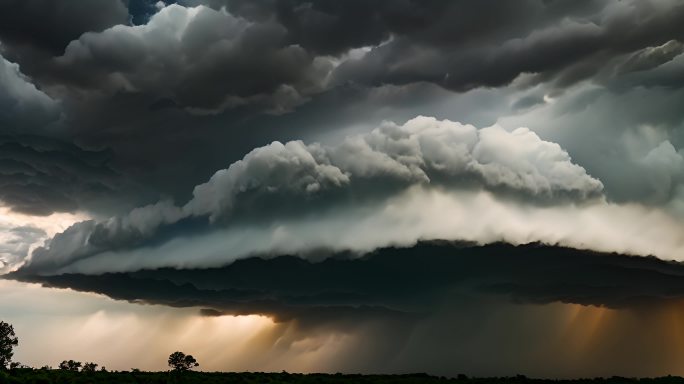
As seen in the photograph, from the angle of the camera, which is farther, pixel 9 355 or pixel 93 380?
pixel 9 355

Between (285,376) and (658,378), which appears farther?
(658,378)

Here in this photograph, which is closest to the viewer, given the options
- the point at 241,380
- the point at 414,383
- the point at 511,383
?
the point at 241,380

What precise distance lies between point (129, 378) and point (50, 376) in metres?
11.7

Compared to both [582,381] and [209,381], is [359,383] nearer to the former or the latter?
[209,381]

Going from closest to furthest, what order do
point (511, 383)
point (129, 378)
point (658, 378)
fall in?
1. point (129, 378)
2. point (511, 383)
3. point (658, 378)

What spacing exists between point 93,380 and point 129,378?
6.11 m

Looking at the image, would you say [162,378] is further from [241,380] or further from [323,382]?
[323,382]

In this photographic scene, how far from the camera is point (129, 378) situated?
320ft

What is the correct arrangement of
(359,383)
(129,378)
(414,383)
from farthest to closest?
1. (414,383)
2. (359,383)
3. (129,378)

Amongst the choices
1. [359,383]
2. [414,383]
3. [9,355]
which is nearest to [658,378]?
[414,383]

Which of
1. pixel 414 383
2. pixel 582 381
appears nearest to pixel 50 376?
pixel 414 383

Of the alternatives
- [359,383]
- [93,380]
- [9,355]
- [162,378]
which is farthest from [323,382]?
[9,355]

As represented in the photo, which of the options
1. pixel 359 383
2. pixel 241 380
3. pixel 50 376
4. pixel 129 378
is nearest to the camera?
pixel 50 376

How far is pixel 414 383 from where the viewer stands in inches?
4951
